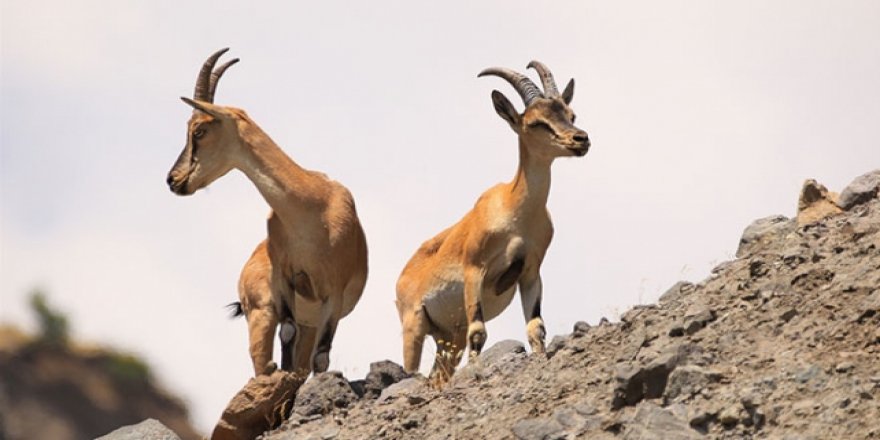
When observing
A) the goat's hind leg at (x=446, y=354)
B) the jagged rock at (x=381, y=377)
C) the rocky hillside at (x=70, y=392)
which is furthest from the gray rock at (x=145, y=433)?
the rocky hillside at (x=70, y=392)

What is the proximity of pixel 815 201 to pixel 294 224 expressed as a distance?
17.4 feet

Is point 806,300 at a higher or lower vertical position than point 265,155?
lower

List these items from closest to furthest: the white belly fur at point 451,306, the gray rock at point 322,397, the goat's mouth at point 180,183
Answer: the gray rock at point 322,397 → the goat's mouth at point 180,183 → the white belly fur at point 451,306

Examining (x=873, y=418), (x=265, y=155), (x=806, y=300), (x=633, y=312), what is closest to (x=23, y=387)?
(x=265, y=155)

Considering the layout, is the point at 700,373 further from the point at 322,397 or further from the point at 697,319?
the point at 322,397

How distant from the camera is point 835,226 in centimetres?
1742

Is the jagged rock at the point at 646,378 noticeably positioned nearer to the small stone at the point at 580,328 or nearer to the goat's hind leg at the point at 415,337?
the small stone at the point at 580,328

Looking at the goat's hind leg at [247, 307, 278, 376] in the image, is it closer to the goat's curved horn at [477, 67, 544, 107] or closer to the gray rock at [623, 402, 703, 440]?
the goat's curved horn at [477, 67, 544, 107]

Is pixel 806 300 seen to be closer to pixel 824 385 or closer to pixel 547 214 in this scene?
pixel 824 385

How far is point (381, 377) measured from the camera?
18.6 metres

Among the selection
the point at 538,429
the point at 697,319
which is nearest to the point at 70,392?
the point at 538,429

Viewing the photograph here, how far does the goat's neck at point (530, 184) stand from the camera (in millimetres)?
19922

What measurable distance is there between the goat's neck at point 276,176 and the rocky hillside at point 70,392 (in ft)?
28.0

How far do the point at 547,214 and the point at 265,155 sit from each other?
120 inches
